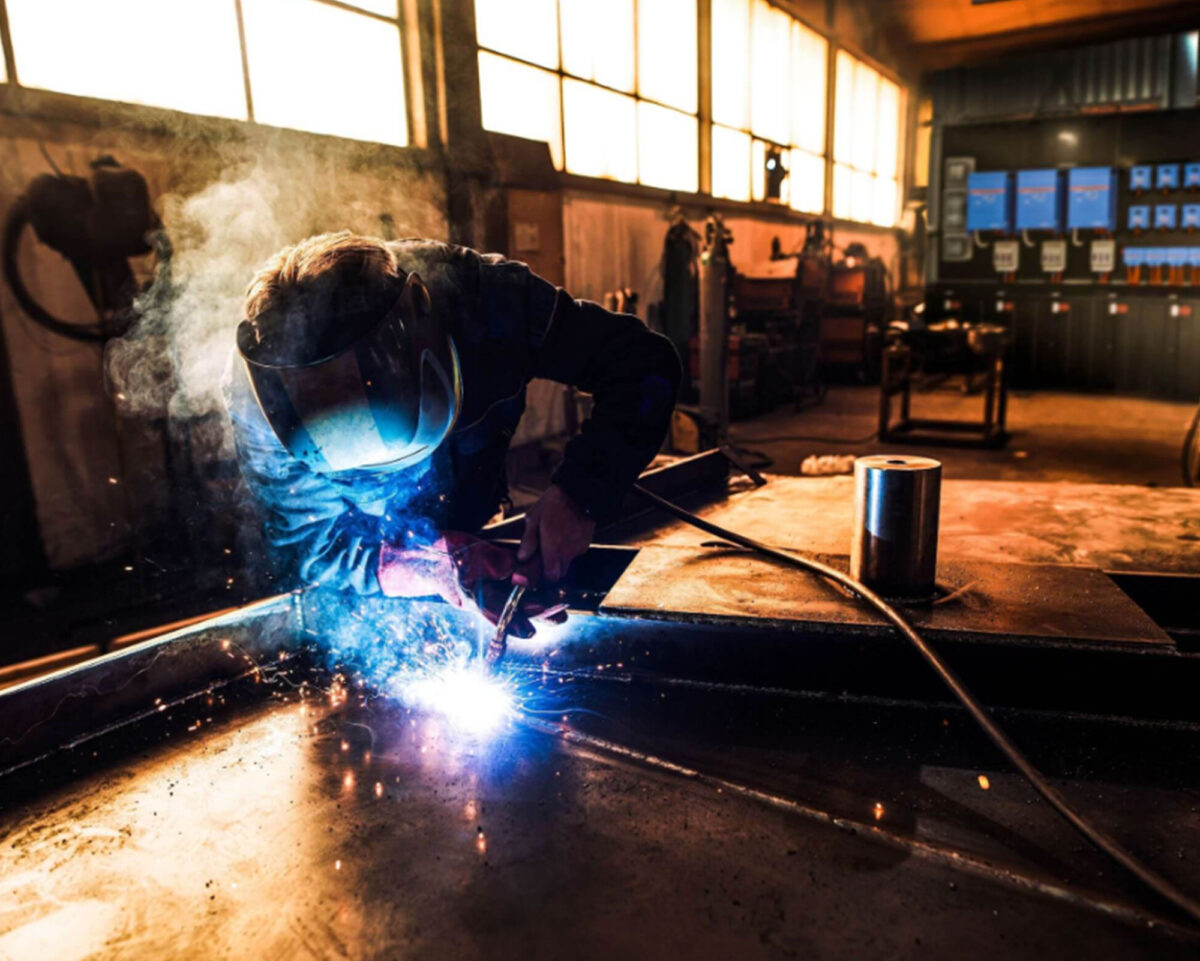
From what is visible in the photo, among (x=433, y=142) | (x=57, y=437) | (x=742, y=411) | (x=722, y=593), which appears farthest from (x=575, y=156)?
(x=722, y=593)

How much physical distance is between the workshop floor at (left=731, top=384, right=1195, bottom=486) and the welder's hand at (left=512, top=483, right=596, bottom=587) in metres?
4.58

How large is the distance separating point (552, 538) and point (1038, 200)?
1057cm

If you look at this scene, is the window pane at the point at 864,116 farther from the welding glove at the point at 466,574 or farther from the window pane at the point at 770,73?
the welding glove at the point at 466,574

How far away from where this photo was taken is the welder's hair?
129 cm

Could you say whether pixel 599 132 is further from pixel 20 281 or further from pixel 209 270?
pixel 20 281

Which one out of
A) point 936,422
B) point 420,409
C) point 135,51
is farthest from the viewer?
point 936,422

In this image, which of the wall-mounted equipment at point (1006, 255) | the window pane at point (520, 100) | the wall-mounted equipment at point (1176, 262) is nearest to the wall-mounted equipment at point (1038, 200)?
the wall-mounted equipment at point (1006, 255)

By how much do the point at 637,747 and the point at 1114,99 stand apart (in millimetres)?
14792

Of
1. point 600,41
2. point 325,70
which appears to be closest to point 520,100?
point 600,41

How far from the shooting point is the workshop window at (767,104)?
29.8 feet

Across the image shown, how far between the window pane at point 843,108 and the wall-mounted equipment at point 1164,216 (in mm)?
4504

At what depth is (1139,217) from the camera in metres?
9.33

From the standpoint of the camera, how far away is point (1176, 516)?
7.05 ft

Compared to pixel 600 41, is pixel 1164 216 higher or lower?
lower
